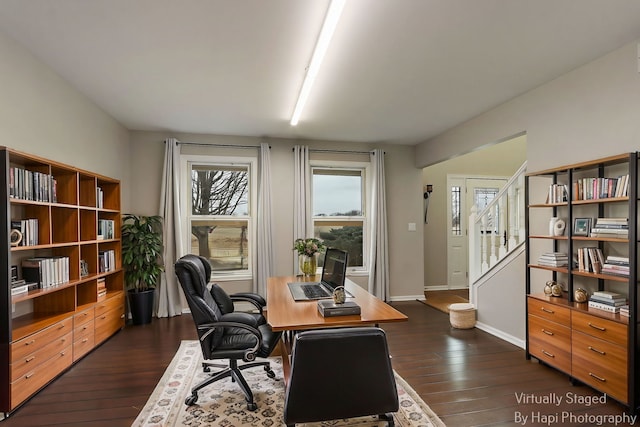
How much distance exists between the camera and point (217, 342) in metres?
2.47

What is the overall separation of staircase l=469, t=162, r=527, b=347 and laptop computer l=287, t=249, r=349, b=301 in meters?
2.19

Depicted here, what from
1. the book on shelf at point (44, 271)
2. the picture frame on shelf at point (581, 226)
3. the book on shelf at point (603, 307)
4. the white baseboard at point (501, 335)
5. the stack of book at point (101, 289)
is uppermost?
the picture frame on shelf at point (581, 226)

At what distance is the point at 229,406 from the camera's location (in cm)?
242

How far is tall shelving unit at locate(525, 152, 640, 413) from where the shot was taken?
231 cm

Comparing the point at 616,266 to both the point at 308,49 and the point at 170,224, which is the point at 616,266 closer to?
the point at 308,49

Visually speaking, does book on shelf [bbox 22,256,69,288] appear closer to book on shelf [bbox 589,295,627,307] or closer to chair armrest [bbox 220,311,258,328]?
chair armrest [bbox 220,311,258,328]

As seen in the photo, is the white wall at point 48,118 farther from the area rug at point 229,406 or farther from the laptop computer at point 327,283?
the laptop computer at point 327,283

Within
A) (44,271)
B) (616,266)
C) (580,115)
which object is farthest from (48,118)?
(616,266)

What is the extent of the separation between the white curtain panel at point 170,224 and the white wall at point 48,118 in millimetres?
724

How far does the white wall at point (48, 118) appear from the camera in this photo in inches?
98.6

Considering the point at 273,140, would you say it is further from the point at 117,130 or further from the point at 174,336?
the point at 174,336

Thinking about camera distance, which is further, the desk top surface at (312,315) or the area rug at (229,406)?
the area rug at (229,406)

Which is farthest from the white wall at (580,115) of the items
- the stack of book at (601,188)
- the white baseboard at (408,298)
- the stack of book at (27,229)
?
the stack of book at (27,229)

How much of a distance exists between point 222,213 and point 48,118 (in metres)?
2.58
